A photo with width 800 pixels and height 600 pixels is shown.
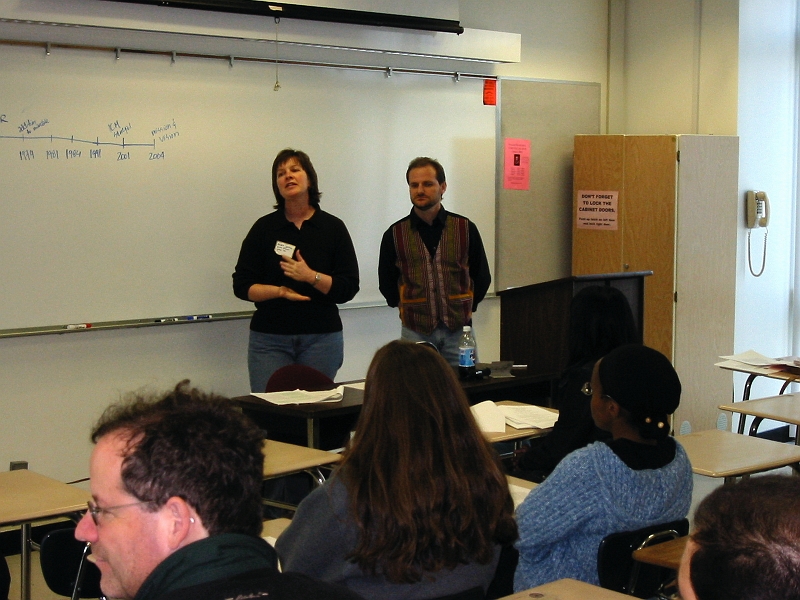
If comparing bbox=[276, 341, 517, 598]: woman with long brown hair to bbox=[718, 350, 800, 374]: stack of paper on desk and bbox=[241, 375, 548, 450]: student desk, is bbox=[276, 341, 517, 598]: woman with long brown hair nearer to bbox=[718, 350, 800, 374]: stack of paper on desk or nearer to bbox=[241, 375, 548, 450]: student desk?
bbox=[241, 375, 548, 450]: student desk

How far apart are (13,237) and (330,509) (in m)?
2.88

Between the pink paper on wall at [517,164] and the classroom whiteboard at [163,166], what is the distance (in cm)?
71

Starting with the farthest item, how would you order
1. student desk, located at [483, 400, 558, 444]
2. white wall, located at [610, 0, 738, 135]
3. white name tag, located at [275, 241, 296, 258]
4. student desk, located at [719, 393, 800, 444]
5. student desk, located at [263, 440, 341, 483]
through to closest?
1. white wall, located at [610, 0, 738, 135]
2. white name tag, located at [275, 241, 296, 258]
3. student desk, located at [719, 393, 800, 444]
4. student desk, located at [483, 400, 558, 444]
5. student desk, located at [263, 440, 341, 483]

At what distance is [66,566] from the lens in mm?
2701

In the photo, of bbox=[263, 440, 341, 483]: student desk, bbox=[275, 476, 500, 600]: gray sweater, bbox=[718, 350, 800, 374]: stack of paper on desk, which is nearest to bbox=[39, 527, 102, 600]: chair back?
bbox=[263, 440, 341, 483]: student desk

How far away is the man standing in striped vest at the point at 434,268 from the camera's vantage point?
473 centimetres

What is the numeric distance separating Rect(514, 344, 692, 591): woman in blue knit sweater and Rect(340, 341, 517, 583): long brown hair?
14.6 inches

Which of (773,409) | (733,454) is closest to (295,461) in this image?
(733,454)

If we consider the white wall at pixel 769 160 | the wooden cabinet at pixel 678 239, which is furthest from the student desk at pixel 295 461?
the white wall at pixel 769 160

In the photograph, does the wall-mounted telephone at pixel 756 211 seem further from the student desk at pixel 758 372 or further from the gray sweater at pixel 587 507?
the gray sweater at pixel 587 507

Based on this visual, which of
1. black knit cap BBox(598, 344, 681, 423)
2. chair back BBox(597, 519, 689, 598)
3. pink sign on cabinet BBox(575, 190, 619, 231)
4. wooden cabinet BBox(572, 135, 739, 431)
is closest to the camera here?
chair back BBox(597, 519, 689, 598)

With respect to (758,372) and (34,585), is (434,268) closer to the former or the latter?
(758,372)

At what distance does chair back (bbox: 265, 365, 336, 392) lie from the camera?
3.96 metres

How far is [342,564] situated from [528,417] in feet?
6.19
